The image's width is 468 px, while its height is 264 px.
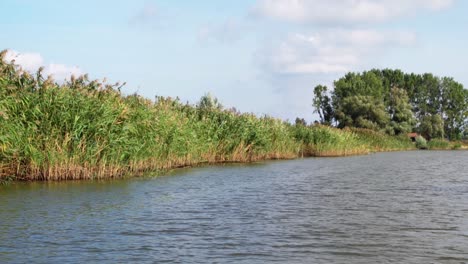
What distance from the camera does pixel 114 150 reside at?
54.9 feet

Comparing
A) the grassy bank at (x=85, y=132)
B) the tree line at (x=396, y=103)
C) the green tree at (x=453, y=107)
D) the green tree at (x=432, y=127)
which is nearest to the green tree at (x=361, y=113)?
the tree line at (x=396, y=103)

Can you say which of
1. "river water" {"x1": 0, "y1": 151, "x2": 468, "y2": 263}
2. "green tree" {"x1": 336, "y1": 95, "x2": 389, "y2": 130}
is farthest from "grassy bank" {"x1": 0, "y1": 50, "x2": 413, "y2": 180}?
"green tree" {"x1": 336, "y1": 95, "x2": 389, "y2": 130}

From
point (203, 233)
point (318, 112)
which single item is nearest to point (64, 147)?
point (203, 233)

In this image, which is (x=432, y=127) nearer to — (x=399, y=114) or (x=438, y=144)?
(x=438, y=144)

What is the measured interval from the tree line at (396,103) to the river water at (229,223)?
6378cm

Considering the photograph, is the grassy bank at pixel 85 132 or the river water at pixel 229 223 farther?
the grassy bank at pixel 85 132

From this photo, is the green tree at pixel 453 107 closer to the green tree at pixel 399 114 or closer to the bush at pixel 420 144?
the green tree at pixel 399 114

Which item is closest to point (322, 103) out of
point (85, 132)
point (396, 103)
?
point (396, 103)

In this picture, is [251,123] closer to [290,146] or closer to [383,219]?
[290,146]

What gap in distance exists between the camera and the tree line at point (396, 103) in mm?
79062

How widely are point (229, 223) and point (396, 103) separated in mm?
81443

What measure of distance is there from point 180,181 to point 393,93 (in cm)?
7771

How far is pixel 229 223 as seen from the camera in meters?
9.54

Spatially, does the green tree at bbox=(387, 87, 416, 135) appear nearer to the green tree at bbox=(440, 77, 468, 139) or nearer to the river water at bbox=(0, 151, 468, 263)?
the green tree at bbox=(440, 77, 468, 139)
